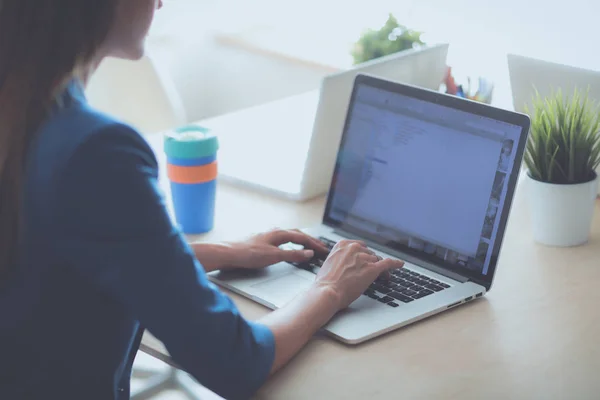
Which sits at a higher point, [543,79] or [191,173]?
[543,79]

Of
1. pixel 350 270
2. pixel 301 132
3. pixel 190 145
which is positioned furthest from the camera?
pixel 301 132

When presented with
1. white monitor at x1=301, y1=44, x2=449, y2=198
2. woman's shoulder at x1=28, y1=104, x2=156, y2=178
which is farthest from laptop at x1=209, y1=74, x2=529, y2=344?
woman's shoulder at x1=28, y1=104, x2=156, y2=178

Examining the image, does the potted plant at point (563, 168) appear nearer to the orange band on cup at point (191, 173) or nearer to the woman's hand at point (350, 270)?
the woman's hand at point (350, 270)

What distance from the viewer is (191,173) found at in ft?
4.75

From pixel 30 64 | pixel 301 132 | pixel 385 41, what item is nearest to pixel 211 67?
pixel 385 41

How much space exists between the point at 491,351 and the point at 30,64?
659 millimetres

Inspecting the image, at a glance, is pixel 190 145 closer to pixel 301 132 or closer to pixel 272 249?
pixel 272 249

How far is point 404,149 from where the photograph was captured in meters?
1.37

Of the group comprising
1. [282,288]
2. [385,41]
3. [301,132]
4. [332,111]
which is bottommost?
[282,288]

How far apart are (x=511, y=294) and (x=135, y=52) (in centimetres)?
64

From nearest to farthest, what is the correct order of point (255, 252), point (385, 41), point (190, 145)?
1. point (255, 252)
2. point (190, 145)
3. point (385, 41)

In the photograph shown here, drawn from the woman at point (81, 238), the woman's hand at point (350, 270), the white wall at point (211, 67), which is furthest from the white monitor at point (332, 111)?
the white wall at point (211, 67)

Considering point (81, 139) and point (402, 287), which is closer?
point (81, 139)

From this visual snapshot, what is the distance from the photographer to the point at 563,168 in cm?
140
